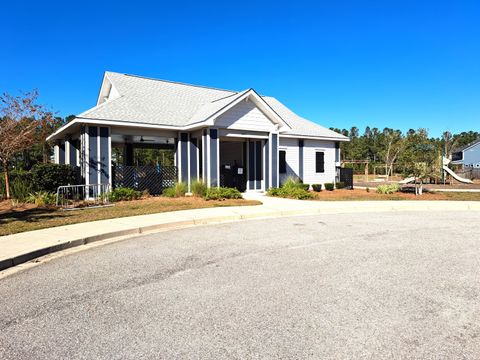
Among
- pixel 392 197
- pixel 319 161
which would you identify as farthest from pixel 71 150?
pixel 392 197

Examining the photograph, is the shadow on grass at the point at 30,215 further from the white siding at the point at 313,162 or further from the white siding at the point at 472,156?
the white siding at the point at 472,156

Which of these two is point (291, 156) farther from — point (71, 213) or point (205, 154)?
point (71, 213)

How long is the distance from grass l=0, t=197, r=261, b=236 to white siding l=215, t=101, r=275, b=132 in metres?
4.77

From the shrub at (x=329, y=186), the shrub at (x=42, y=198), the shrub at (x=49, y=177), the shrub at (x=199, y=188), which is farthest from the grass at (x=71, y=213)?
the shrub at (x=329, y=186)

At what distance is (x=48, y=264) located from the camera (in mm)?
5660

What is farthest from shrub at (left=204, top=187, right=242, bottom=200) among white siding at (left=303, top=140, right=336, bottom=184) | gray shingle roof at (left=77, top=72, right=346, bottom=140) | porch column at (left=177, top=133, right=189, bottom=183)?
white siding at (left=303, top=140, right=336, bottom=184)

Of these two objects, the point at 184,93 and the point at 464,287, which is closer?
the point at 464,287

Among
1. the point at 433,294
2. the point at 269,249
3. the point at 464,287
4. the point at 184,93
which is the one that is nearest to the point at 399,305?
the point at 433,294

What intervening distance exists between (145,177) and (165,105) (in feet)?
16.2

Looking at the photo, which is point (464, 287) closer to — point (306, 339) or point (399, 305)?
point (399, 305)

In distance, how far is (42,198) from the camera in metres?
12.9

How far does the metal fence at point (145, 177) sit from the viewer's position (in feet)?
52.1

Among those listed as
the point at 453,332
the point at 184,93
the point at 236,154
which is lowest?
the point at 453,332

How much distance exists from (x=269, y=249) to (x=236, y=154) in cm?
1596
